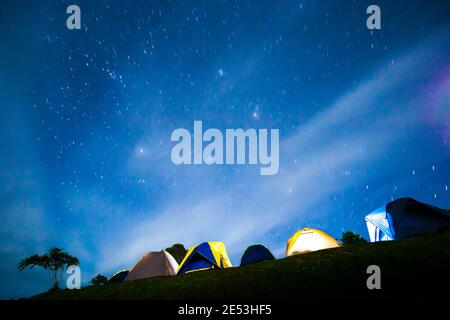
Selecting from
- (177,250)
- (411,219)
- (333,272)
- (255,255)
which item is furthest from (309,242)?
(177,250)

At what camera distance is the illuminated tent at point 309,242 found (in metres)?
14.1

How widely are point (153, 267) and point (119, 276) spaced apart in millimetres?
2007

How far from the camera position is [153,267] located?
14.8m

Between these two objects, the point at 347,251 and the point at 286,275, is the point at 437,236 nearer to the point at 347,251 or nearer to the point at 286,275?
the point at 347,251

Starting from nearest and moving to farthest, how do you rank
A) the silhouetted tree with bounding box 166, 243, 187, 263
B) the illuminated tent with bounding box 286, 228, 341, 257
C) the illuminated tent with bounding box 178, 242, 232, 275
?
1. the illuminated tent with bounding box 178, 242, 232, 275
2. the illuminated tent with bounding box 286, 228, 341, 257
3. the silhouetted tree with bounding box 166, 243, 187, 263

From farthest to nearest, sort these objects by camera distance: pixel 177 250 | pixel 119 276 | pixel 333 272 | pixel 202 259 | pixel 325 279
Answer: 1. pixel 177 250
2. pixel 119 276
3. pixel 202 259
4. pixel 333 272
5. pixel 325 279

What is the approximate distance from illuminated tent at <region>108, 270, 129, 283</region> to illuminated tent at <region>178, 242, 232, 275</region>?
340 centimetres

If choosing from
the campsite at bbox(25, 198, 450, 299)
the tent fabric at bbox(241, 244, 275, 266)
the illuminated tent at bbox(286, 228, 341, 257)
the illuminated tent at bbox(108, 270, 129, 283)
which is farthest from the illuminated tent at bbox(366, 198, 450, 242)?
the illuminated tent at bbox(108, 270, 129, 283)

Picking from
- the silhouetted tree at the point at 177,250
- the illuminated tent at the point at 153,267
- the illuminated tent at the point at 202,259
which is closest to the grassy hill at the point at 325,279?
the illuminated tent at the point at 202,259

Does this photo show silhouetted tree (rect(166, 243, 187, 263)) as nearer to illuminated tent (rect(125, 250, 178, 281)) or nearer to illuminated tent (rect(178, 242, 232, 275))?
illuminated tent (rect(125, 250, 178, 281))

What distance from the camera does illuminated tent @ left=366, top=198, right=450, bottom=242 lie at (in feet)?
41.9

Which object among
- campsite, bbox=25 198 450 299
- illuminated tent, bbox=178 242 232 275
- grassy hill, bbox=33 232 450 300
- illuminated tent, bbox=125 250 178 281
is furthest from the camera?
illuminated tent, bbox=125 250 178 281

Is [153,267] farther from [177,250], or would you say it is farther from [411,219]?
[177,250]
